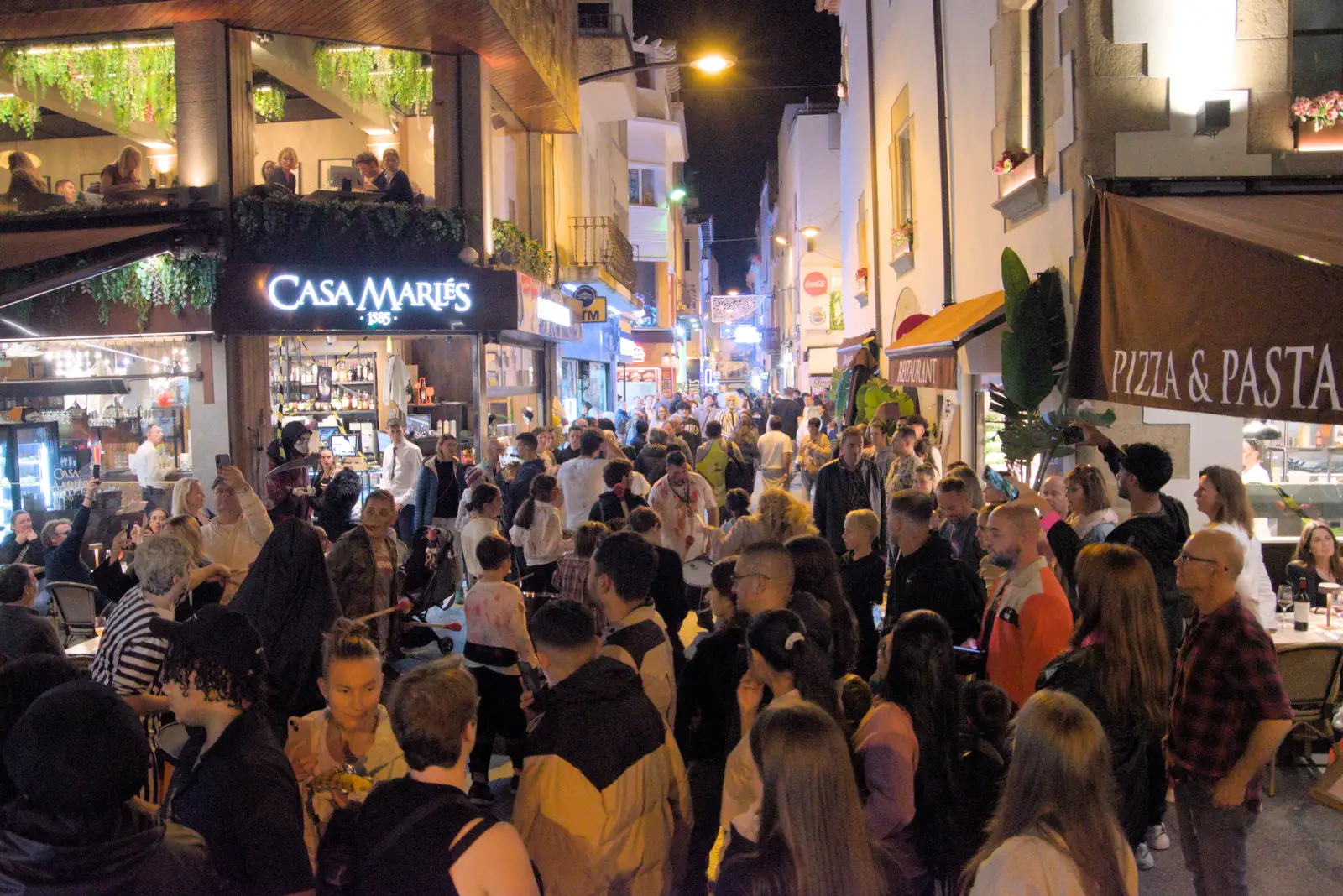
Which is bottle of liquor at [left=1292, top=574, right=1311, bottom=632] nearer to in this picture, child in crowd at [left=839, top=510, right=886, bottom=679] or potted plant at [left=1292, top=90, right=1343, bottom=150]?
child in crowd at [left=839, top=510, right=886, bottom=679]

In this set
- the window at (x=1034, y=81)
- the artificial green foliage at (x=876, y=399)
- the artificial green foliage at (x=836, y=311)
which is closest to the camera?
the window at (x=1034, y=81)

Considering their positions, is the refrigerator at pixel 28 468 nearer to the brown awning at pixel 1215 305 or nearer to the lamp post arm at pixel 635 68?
the lamp post arm at pixel 635 68

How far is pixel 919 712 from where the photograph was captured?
11.3 feet

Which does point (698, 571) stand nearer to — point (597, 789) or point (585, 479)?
point (585, 479)

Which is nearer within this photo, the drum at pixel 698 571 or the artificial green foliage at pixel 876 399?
the drum at pixel 698 571

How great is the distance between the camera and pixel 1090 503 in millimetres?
6164

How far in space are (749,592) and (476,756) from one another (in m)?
2.49

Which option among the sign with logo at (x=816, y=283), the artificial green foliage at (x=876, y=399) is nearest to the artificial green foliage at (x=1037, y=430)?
the artificial green foliage at (x=876, y=399)

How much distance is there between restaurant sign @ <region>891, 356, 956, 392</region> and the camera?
1035 cm

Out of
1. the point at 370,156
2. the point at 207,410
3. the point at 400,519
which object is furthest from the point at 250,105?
the point at 400,519

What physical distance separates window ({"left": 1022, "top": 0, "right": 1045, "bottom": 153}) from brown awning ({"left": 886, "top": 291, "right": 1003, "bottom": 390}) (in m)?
1.56

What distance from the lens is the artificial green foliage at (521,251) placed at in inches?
565

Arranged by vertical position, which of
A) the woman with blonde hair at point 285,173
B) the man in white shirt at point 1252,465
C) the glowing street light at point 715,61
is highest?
the glowing street light at point 715,61

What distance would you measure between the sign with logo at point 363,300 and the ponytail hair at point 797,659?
30.8 ft
